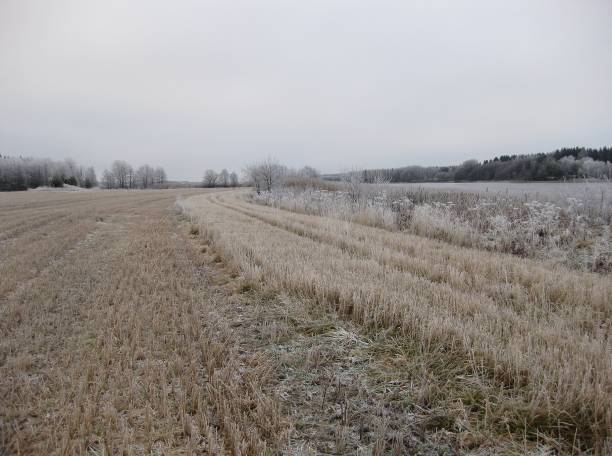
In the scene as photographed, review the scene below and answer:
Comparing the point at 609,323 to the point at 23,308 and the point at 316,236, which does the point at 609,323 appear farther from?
the point at 23,308

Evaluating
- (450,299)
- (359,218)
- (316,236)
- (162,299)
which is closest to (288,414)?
(450,299)

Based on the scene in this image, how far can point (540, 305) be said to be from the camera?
14.1ft

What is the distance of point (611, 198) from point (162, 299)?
16070 mm

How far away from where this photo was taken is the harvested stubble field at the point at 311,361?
2.20 m

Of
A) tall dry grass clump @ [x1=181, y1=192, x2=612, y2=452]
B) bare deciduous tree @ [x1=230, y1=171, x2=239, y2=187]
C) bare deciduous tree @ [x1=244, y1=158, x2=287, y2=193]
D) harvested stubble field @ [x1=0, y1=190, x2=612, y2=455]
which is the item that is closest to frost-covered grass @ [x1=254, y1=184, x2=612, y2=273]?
tall dry grass clump @ [x1=181, y1=192, x2=612, y2=452]

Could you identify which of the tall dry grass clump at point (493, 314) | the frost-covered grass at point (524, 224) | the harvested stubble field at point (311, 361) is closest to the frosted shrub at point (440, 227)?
the frost-covered grass at point (524, 224)

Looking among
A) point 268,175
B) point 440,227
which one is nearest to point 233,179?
point 268,175

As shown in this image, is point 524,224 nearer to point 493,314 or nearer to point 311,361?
point 493,314

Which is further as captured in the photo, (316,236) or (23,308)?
(316,236)

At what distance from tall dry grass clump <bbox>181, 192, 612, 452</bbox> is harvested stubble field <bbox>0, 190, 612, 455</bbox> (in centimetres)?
2

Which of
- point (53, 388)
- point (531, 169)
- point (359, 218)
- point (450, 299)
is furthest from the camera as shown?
point (531, 169)

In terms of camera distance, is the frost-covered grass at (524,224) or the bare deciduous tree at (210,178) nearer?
the frost-covered grass at (524,224)

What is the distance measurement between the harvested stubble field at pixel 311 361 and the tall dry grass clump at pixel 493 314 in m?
0.02

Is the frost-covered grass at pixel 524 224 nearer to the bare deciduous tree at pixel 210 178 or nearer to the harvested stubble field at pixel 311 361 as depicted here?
the harvested stubble field at pixel 311 361
